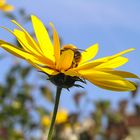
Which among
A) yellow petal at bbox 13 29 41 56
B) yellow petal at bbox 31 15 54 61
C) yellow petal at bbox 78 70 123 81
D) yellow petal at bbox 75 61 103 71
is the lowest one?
yellow petal at bbox 78 70 123 81

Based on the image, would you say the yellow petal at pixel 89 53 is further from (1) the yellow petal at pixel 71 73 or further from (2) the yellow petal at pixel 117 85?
(2) the yellow petal at pixel 117 85

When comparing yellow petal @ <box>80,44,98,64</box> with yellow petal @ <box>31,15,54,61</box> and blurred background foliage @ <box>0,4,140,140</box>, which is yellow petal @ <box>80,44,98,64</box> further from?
blurred background foliage @ <box>0,4,140,140</box>

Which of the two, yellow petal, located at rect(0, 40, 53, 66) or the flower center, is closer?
yellow petal, located at rect(0, 40, 53, 66)

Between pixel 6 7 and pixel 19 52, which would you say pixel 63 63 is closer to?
pixel 19 52

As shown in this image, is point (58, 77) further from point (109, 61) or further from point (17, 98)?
point (17, 98)

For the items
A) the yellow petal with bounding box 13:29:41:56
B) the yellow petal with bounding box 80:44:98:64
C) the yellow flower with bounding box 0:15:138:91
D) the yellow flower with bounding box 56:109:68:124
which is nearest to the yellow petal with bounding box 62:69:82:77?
the yellow flower with bounding box 0:15:138:91

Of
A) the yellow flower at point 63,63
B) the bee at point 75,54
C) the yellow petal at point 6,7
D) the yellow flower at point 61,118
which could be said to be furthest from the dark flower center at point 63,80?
the yellow flower at point 61,118

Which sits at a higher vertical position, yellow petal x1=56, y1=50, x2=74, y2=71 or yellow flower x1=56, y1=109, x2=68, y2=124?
yellow flower x1=56, y1=109, x2=68, y2=124

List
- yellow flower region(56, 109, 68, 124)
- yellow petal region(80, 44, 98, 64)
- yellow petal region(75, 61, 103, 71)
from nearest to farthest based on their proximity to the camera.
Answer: yellow petal region(75, 61, 103, 71) < yellow petal region(80, 44, 98, 64) < yellow flower region(56, 109, 68, 124)

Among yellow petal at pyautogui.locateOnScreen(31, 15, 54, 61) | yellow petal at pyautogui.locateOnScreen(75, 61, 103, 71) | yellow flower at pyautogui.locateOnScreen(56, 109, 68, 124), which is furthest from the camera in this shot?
yellow flower at pyautogui.locateOnScreen(56, 109, 68, 124)
